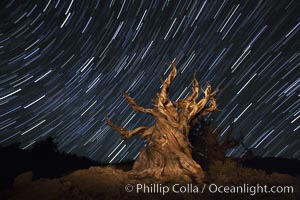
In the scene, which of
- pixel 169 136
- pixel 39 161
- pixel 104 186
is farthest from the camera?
pixel 39 161

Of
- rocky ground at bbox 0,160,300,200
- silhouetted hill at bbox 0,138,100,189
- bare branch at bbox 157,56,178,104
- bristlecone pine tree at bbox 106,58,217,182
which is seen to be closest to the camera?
rocky ground at bbox 0,160,300,200

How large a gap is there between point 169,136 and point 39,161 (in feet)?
65.2

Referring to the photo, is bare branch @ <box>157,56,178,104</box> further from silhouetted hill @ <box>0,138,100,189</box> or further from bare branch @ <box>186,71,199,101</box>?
silhouetted hill @ <box>0,138,100,189</box>

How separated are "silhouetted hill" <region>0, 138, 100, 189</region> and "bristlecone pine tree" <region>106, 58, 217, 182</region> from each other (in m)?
12.8

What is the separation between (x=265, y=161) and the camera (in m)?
35.9

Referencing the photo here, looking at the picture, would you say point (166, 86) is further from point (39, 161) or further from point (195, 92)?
point (39, 161)

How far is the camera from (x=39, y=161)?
98.4 ft

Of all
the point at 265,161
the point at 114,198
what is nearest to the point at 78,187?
the point at 114,198

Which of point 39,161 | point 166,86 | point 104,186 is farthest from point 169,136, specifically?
point 39,161

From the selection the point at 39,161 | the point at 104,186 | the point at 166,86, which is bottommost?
the point at 39,161

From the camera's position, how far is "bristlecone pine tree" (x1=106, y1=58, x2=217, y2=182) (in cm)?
1381

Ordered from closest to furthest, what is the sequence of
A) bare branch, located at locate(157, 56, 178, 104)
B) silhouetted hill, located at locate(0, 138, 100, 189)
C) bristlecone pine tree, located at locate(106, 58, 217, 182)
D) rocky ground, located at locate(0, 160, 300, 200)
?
rocky ground, located at locate(0, 160, 300, 200) < bristlecone pine tree, located at locate(106, 58, 217, 182) < bare branch, located at locate(157, 56, 178, 104) < silhouetted hill, located at locate(0, 138, 100, 189)

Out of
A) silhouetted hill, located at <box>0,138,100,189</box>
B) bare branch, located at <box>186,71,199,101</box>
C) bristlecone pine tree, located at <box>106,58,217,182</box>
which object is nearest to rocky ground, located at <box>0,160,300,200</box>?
bristlecone pine tree, located at <box>106,58,217,182</box>

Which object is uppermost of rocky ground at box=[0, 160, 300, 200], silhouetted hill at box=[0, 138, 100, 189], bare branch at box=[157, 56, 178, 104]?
bare branch at box=[157, 56, 178, 104]
